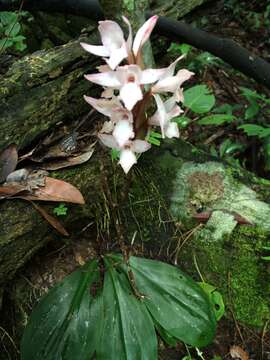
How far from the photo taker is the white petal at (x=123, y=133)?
1.26m

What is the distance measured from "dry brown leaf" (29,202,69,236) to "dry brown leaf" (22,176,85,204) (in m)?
0.04

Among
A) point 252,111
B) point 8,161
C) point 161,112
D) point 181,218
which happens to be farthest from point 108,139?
point 252,111

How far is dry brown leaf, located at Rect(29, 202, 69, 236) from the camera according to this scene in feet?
5.42

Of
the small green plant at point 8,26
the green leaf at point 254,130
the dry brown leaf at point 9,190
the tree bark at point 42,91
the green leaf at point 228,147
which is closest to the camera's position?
the dry brown leaf at point 9,190

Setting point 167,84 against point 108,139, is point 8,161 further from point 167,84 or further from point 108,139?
point 167,84

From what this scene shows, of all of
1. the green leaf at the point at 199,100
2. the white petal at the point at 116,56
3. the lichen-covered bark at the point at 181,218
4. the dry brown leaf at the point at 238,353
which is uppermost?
the white petal at the point at 116,56

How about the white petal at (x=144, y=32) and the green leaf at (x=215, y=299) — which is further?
the green leaf at (x=215, y=299)

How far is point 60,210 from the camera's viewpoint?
169 centimetres

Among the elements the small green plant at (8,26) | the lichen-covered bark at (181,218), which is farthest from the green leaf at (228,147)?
the small green plant at (8,26)

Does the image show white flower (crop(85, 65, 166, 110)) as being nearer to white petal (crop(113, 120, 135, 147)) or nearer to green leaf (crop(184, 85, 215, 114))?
white petal (crop(113, 120, 135, 147))

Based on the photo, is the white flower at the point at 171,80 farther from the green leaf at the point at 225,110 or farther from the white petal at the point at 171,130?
the green leaf at the point at 225,110

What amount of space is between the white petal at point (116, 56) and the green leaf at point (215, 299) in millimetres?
939

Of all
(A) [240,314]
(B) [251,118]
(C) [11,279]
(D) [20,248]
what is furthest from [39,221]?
(B) [251,118]

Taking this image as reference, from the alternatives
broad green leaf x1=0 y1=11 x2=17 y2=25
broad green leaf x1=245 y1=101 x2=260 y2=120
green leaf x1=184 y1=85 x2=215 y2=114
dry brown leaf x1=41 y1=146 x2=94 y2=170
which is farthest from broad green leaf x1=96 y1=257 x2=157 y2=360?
broad green leaf x1=245 y1=101 x2=260 y2=120
